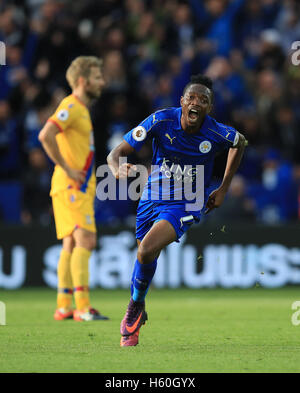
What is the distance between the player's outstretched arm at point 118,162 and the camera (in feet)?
19.8

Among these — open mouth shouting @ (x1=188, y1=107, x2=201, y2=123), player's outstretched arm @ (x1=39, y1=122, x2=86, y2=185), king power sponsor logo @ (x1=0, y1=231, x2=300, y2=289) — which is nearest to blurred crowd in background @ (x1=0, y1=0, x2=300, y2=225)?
king power sponsor logo @ (x1=0, y1=231, x2=300, y2=289)

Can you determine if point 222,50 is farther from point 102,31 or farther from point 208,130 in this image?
point 208,130

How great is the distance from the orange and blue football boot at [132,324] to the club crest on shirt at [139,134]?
1.24m

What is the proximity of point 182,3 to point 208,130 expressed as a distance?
809 centimetres

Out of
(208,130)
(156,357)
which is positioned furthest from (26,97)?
(156,357)

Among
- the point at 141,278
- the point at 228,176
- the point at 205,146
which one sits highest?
the point at 205,146

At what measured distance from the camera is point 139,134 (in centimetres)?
654

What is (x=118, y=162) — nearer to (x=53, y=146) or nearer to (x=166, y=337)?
(x=166, y=337)

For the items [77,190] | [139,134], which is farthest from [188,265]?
[139,134]

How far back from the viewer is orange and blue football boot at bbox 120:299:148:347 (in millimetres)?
6391

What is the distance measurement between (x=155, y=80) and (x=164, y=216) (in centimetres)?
737

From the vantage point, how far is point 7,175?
40.8 feet

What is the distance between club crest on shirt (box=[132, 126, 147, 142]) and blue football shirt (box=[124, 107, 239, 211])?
3 cm

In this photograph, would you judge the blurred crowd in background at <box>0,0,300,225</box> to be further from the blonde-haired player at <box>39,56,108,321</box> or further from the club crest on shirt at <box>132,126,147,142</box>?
the club crest on shirt at <box>132,126,147,142</box>
